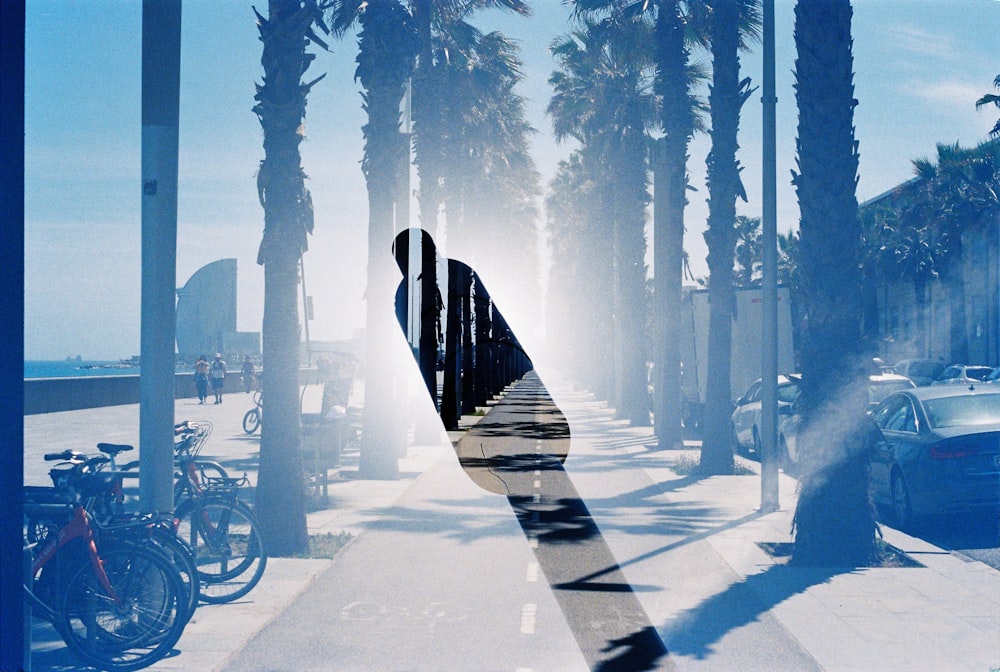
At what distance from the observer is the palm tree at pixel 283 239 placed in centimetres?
1180

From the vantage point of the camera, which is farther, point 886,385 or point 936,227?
point 936,227

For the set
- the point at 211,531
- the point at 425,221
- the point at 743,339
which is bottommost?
the point at 211,531

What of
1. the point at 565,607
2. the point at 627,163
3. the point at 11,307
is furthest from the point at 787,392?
the point at 11,307

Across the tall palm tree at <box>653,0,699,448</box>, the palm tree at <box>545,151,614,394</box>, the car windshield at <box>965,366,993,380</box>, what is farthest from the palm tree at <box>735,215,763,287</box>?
the tall palm tree at <box>653,0,699,448</box>

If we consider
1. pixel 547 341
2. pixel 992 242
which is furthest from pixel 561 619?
pixel 547 341

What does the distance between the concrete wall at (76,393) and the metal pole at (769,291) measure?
20.9m

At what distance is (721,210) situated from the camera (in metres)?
20.2

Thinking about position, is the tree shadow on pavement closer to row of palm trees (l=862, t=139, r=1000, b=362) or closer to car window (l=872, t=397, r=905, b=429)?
car window (l=872, t=397, r=905, b=429)

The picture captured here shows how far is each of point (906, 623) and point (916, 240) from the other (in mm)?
48452

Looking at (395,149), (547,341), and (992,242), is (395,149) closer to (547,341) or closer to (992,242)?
(992,242)

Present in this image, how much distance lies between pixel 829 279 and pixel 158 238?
23.4 feet

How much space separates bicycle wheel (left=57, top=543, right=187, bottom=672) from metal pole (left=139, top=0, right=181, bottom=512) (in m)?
1.31

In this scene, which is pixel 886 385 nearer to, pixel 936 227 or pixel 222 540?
pixel 222 540

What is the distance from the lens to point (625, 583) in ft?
33.7
